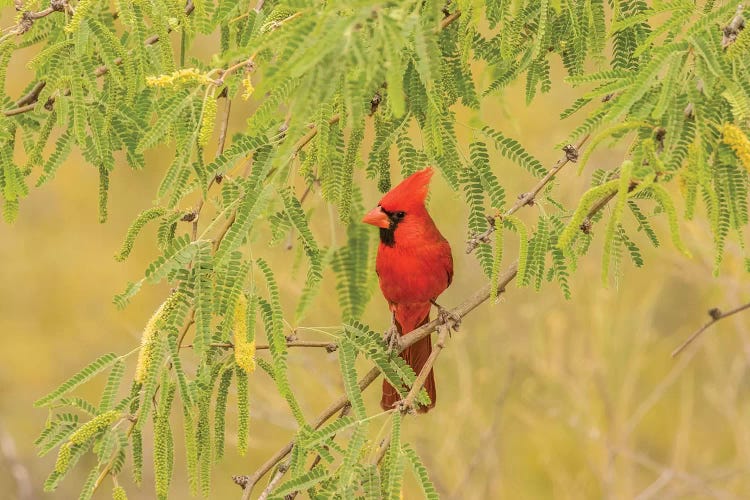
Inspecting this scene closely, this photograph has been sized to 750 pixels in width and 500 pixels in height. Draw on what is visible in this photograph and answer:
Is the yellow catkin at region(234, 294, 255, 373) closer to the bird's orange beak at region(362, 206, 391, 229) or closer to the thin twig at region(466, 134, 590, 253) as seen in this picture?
the thin twig at region(466, 134, 590, 253)

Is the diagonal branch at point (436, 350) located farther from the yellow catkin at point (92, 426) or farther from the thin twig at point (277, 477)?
the yellow catkin at point (92, 426)

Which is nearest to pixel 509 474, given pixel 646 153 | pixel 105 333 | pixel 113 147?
pixel 105 333

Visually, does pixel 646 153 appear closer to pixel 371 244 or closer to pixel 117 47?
pixel 371 244

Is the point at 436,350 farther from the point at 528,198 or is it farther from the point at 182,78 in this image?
the point at 182,78

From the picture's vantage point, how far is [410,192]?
2576 mm

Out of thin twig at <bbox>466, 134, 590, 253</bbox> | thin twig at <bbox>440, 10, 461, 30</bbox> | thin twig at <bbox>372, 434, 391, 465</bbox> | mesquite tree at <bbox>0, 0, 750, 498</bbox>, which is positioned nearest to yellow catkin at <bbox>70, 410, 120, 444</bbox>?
mesquite tree at <bbox>0, 0, 750, 498</bbox>

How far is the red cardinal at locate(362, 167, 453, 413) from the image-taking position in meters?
2.84

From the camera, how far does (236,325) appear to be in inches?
75.4

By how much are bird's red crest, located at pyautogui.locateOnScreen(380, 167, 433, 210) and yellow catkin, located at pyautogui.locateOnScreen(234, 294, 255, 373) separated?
66 centimetres

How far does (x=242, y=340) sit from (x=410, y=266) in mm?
1300

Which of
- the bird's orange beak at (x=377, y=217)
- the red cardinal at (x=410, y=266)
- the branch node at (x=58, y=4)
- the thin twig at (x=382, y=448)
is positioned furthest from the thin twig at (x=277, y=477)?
the branch node at (x=58, y=4)

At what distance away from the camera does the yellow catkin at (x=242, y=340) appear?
6.23 feet

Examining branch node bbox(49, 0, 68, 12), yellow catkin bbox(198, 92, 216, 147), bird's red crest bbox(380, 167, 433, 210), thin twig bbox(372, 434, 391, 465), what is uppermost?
branch node bbox(49, 0, 68, 12)

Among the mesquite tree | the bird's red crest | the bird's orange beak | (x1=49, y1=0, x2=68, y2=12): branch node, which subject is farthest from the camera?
the bird's orange beak
